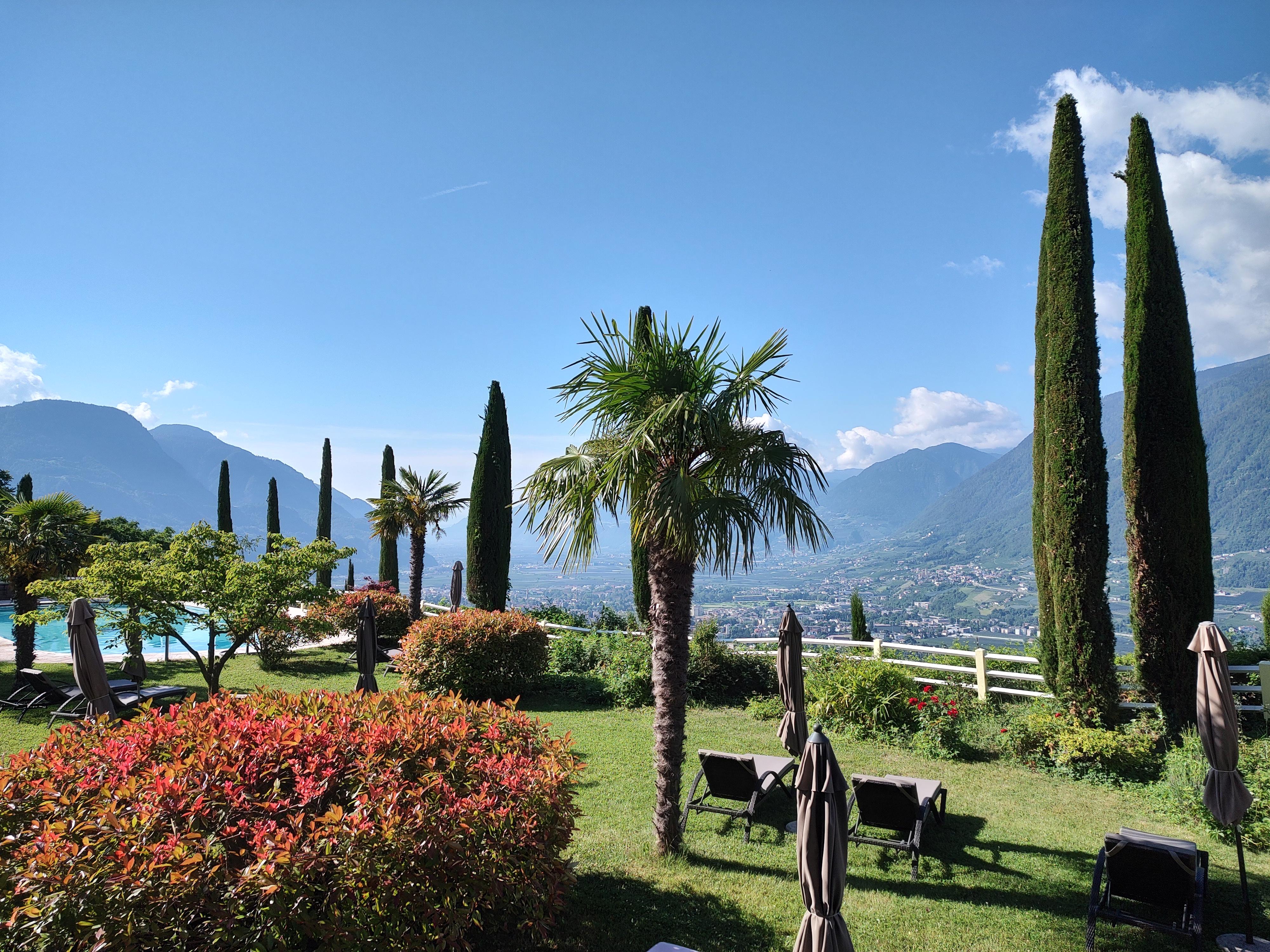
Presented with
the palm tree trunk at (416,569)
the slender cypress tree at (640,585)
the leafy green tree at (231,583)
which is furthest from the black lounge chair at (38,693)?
the slender cypress tree at (640,585)

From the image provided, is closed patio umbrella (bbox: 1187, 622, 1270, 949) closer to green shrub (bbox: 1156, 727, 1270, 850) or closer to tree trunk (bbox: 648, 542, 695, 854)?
green shrub (bbox: 1156, 727, 1270, 850)

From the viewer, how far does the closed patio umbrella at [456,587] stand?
61.3ft

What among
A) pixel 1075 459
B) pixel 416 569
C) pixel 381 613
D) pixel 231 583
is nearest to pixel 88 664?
pixel 231 583

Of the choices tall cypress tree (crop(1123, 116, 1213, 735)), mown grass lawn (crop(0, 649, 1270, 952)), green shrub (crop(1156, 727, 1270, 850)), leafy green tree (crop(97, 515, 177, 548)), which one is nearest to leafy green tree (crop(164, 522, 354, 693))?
mown grass lawn (crop(0, 649, 1270, 952))

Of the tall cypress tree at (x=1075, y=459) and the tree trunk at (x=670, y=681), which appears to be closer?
the tree trunk at (x=670, y=681)

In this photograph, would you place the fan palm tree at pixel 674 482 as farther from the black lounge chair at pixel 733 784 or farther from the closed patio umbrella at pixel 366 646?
the closed patio umbrella at pixel 366 646

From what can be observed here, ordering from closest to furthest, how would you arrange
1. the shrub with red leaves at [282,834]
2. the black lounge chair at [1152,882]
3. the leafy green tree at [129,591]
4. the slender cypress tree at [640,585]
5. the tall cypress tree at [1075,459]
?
the shrub with red leaves at [282,834] < the black lounge chair at [1152,882] < the tall cypress tree at [1075,459] < the leafy green tree at [129,591] < the slender cypress tree at [640,585]

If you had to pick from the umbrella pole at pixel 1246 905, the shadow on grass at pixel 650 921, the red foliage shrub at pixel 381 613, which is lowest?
the shadow on grass at pixel 650 921

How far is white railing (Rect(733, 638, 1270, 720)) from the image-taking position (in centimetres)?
887

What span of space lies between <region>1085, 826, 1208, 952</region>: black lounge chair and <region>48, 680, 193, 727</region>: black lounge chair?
38.0 feet

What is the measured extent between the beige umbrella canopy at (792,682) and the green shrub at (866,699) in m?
3.98

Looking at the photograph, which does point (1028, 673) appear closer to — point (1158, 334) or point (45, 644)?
point (1158, 334)

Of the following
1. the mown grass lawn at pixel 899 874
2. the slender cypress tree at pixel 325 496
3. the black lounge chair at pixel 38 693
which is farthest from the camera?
the slender cypress tree at pixel 325 496

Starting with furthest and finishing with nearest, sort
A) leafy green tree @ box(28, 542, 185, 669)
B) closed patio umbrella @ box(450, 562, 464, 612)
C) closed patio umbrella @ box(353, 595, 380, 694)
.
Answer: closed patio umbrella @ box(450, 562, 464, 612) < leafy green tree @ box(28, 542, 185, 669) < closed patio umbrella @ box(353, 595, 380, 694)
